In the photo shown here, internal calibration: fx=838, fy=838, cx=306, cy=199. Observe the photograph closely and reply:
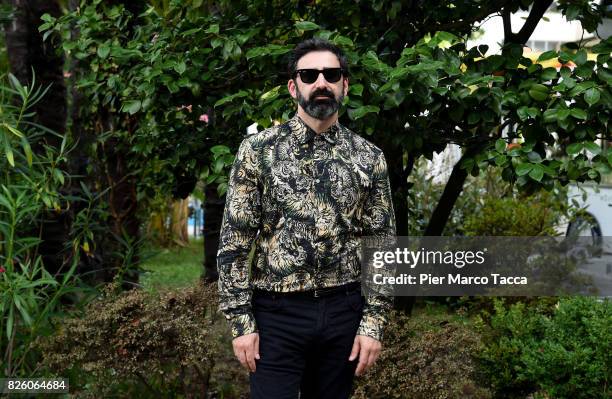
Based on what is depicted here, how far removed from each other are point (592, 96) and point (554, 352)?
1.58 meters

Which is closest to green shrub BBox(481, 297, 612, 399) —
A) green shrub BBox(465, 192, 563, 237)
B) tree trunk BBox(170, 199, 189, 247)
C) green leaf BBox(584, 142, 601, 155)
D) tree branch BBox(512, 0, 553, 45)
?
green leaf BBox(584, 142, 601, 155)

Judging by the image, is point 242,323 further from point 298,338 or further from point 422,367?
point 422,367

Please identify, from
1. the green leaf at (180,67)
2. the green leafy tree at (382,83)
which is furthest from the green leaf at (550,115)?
the green leaf at (180,67)

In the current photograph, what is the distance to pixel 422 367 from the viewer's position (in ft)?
14.9

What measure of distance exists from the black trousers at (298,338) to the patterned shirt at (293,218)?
0.05m

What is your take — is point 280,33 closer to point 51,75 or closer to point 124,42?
point 124,42

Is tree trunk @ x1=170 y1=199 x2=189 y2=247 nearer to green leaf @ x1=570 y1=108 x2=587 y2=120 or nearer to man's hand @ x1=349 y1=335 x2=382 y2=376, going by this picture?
green leaf @ x1=570 y1=108 x2=587 y2=120

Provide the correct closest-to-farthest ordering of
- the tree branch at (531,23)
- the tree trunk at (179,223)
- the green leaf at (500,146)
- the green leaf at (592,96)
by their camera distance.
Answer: the green leaf at (592,96) < the green leaf at (500,146) < the tree branch at (531,23) < the tree trunk at (179,223)

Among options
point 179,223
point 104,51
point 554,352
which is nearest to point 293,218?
point 554,352

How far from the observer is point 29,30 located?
7145 millimetres

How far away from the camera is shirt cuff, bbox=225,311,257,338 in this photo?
9.63 ft

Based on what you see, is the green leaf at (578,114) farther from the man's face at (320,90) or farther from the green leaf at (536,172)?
the man's face at (320,90)

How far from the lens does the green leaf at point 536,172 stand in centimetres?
411

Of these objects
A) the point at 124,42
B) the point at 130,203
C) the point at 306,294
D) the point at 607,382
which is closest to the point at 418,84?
the point at 306,294
